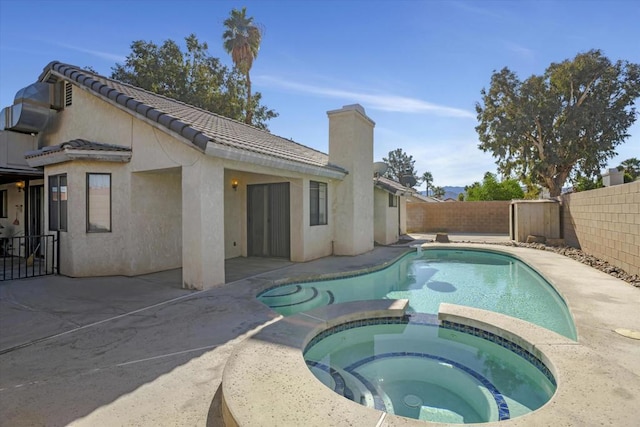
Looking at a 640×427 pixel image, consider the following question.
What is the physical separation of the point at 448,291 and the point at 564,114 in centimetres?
2881

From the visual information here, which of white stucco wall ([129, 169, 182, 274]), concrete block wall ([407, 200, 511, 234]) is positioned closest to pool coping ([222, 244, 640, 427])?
white stucco wall ([129, 169, 182, 274])

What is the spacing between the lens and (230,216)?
13742mm

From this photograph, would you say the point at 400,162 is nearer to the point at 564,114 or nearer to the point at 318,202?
the point at 564,114

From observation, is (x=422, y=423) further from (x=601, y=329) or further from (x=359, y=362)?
(x=601, y=329)

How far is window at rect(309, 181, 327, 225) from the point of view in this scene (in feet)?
43.9

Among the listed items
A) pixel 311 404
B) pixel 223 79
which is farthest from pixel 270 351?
pixel 223 79

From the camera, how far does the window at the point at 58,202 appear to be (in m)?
10.2

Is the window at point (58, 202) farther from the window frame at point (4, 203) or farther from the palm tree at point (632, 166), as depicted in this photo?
the palm tree at point (632, 166)

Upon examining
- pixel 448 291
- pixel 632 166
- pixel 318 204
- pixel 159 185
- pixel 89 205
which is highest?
pixel 632 166

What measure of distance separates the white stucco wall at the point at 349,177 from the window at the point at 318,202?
0.68m

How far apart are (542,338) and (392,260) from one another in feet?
28.2

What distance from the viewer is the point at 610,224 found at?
1120cm

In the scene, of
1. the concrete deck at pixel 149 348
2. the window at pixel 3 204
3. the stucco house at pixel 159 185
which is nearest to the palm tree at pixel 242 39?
the window at pixel 3 204

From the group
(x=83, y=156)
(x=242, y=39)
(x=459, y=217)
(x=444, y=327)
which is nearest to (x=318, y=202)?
(x=83, y=156)
